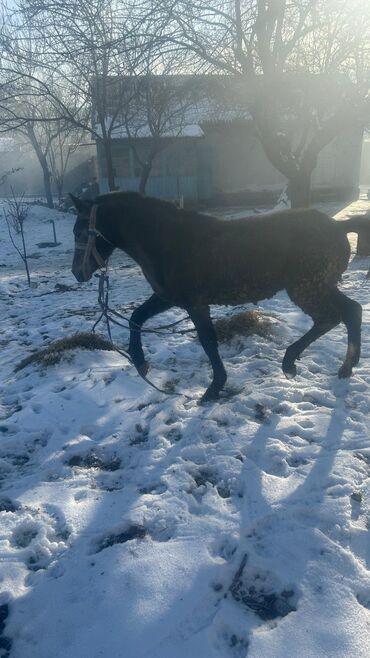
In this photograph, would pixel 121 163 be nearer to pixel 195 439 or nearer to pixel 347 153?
pixel 347 153

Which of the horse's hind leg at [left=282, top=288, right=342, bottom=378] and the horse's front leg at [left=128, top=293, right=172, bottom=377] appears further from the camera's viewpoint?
the horse's front leg at [left=128, top=293, right=172, bottom=377]

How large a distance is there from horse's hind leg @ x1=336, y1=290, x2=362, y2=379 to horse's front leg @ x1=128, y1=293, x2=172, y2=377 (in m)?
1.64

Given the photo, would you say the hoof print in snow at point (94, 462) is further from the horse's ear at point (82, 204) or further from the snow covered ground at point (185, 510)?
the horse's ear at point (82, 204)

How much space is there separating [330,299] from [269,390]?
1.02m

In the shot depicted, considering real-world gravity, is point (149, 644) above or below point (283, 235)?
below

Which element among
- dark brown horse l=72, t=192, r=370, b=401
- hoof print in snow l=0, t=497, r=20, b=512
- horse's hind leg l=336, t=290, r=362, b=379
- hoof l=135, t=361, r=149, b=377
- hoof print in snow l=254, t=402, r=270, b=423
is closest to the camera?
hoof print in snow l=0, t=497, r=20, b=512

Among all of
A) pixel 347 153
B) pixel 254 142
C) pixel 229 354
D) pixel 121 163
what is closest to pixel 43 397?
pixel 229 354

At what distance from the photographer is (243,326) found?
5.71 m

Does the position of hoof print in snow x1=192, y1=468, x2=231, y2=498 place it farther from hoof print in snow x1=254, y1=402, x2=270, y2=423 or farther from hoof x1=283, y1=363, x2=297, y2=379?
hoof x1=283, y1=363, x2=297, y2=379

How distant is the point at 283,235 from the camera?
397cm

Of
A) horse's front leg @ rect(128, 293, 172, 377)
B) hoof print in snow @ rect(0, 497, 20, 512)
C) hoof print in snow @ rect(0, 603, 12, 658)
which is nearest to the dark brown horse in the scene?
horse's front leg @ rect(128, 293, 172, 377)

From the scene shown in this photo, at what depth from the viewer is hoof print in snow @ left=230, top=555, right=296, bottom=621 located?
224 centimetres

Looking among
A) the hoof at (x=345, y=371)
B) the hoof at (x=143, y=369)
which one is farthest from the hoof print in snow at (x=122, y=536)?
the hoof at (x=345, y=371)

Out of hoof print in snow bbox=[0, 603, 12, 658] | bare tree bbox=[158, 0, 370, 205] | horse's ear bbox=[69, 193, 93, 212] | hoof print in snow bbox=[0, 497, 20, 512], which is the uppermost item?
bare tree bbox=[158, 0, 370, 205]
